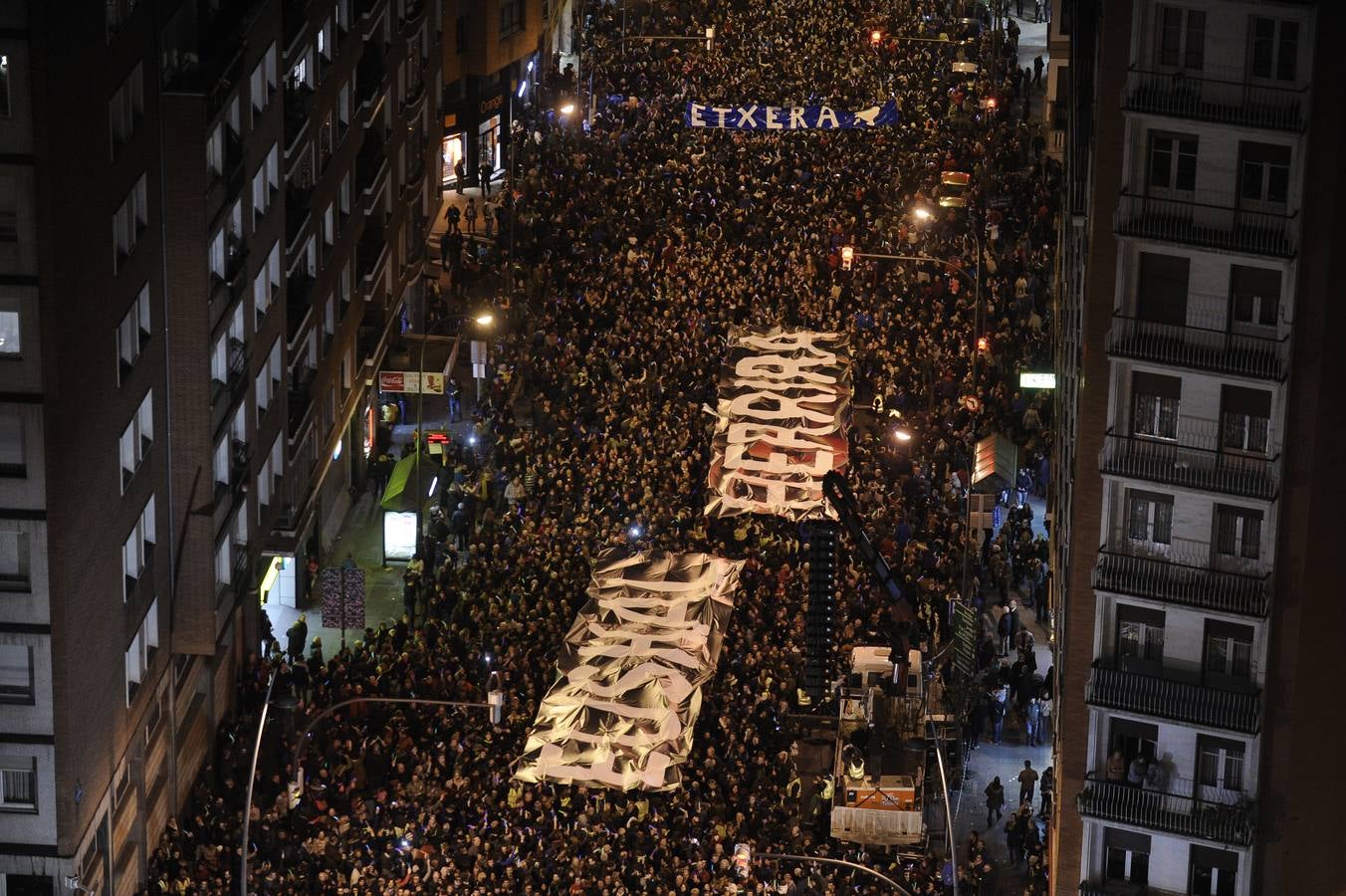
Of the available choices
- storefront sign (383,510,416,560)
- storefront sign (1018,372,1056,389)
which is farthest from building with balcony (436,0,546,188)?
storefront sign (1018,372,1056,389)

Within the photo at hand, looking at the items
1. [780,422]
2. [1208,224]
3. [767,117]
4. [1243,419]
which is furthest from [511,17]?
[1243,419]

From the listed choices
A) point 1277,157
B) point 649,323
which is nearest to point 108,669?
point 1277,157

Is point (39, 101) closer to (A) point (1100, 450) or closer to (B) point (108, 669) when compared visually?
(B) point (108, 669)

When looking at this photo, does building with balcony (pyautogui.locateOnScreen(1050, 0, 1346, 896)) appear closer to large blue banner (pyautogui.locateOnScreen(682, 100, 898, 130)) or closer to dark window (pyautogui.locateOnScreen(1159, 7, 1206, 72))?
dark window (pyautogui.locateOnScreen(1159, 7, 1206, 72))

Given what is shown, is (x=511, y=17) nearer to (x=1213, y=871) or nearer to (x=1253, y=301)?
(x=1253, y=301)

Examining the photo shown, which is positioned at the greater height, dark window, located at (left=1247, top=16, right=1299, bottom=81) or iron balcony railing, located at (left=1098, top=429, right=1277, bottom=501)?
dark window, located at (left=1247, top=16, right=1299, bottom=81)
